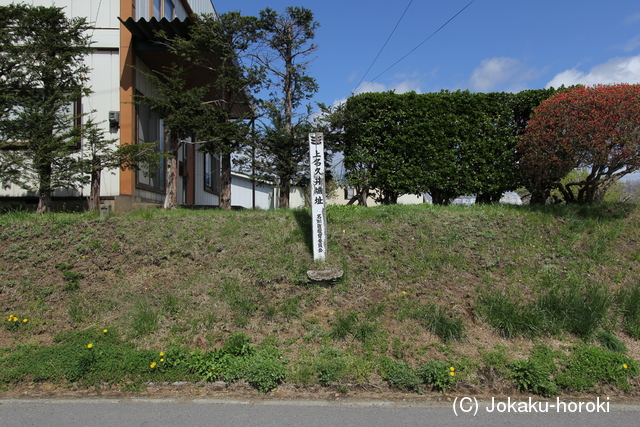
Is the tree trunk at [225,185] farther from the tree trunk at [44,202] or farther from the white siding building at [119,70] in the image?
the tree trunk at [44,202]

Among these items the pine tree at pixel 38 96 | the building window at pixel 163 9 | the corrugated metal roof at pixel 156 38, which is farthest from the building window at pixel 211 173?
the pine tree at pixel 38 96

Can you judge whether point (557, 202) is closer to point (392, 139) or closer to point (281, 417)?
point (392, 139)

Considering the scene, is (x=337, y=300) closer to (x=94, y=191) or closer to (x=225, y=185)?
(x=225, y=185)

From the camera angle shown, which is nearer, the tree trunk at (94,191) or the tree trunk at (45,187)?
the tree trunk at (45,187)

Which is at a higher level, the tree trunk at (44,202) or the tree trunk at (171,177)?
the tree trunk at (171,177)

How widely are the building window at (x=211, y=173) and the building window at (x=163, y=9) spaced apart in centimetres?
544

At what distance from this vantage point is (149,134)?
11328mm

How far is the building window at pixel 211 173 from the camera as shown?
1715 centimetres

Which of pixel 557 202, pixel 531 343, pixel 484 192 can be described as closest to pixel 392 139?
pixel 484 192

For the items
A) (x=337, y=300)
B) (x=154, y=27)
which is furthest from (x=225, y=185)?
(x=337, y=300)

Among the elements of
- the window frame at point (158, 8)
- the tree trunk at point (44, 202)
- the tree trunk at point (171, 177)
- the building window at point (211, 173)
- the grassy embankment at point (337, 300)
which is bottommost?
the grassy embankment at point (337, 300)

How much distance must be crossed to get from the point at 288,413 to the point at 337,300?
2195 millimetres

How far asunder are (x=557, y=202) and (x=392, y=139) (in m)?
3.96

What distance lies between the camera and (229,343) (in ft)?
17.1
